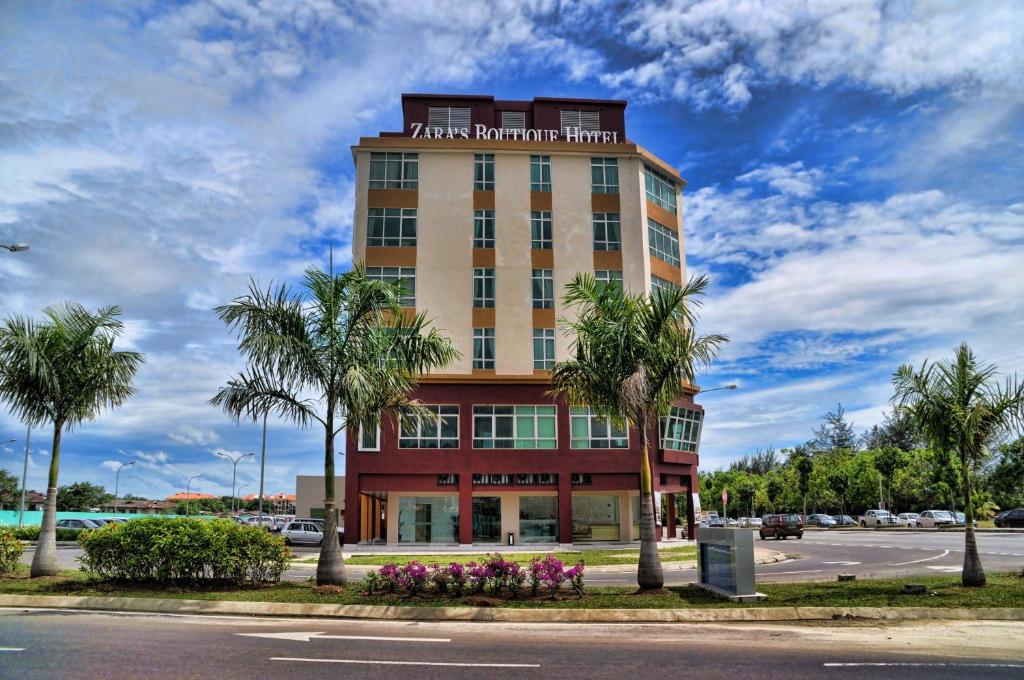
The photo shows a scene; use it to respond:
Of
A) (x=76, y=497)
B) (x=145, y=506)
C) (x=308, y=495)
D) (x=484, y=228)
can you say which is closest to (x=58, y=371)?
(x=484, y=228)

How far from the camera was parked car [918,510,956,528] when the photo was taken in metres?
60.7

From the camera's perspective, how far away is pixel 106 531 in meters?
17.3

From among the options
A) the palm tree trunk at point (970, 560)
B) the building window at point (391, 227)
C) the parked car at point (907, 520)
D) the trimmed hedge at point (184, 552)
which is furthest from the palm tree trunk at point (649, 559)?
the parked car at point (907, 520)

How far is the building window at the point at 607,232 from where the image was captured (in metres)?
45.0

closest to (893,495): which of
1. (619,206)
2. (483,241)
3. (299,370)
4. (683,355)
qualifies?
(619,206)

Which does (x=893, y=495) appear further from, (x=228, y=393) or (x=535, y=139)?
(x=228, y=393)

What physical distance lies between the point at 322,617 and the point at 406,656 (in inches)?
184

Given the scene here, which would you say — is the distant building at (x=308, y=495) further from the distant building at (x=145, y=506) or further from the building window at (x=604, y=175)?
the distant building at (x=145, y=506)

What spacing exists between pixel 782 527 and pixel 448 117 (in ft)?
117

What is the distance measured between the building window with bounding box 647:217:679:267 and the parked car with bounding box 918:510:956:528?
33.1 metres

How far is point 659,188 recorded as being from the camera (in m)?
48.0

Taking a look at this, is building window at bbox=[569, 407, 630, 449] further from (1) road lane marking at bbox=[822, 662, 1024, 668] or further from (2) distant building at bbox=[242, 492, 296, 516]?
(2) distant building at bbox=[242, 492, 296, 516]

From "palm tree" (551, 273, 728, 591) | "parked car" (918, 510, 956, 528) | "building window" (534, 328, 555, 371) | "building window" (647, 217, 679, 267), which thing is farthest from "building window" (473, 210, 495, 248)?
"parked car" (918, 510, 956, 528)

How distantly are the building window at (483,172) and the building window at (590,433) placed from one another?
14.2 meters
